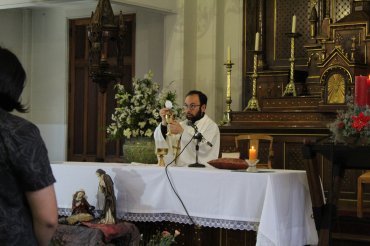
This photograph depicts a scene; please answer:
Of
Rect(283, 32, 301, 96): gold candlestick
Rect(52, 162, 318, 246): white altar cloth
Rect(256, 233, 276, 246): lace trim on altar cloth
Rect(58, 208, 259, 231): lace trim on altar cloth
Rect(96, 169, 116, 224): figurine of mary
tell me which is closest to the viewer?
Rect(256, 233, 276, 246): lace trim on altar cloth

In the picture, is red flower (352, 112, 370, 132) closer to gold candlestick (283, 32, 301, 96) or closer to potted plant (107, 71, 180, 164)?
potted plant (107, 71, 180, 164)

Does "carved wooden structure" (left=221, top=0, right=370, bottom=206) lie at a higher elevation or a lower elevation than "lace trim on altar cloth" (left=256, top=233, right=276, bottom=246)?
higher

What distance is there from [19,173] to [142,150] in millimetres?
4079

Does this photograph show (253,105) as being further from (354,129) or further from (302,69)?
(354,129)

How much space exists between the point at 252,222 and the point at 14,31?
8.28 m

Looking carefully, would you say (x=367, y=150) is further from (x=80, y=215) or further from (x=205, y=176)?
(x=80, y=215)

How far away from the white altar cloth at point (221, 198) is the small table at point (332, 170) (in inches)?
8.2

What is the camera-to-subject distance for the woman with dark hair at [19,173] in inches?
96.3

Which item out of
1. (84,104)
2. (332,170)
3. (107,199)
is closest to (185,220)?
(107,199)

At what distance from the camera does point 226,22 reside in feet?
35.7

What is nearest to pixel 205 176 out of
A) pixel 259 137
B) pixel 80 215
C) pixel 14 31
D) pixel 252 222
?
pixel 252 222

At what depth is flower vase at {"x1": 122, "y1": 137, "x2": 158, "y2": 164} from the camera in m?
6.53

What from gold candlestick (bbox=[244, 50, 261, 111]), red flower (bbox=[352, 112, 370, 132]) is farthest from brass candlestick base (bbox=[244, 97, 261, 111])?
red flower (bbox=[352, 112, 370, 132])

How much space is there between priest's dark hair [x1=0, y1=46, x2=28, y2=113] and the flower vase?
13.1 feet
